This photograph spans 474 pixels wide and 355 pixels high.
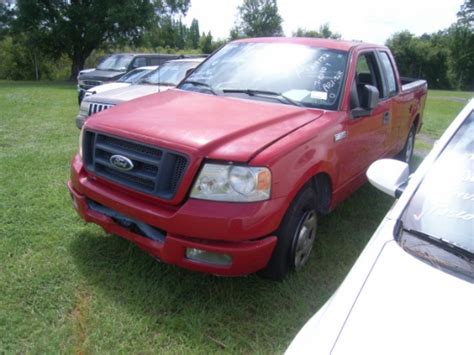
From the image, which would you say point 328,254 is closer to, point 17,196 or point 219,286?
point 219,286

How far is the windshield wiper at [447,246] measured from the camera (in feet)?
5.13

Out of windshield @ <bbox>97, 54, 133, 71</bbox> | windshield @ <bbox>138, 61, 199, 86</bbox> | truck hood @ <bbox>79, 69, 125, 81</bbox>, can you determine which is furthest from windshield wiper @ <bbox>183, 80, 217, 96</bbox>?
windshield @ <bbox>97, 54, 133, 71</bbox>

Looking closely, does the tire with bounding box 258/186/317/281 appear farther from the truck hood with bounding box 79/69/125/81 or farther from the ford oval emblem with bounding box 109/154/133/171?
the truck hood with bounding box 79/69/125/81

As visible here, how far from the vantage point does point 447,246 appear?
1606 millimetres

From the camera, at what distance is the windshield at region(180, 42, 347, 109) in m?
3.42

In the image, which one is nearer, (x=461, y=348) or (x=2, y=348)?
(x=461, y=348)

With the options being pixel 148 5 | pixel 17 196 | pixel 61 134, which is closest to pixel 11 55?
pixel 148 5

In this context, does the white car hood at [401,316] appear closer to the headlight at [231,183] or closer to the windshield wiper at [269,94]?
the headlight at [231,183]

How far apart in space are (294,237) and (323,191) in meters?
0.67

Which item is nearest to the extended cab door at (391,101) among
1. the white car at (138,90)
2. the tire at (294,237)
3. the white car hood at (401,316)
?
the tire at (294,237)

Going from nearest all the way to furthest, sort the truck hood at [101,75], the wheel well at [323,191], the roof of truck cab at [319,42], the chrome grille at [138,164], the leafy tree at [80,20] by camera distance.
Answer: the chrome grille at [138,164], the wheel well at [323,191], the roof of truck cab at [319,42], the truck hood at [101,75], the leafy tree at [80,20]

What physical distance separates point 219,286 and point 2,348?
4.51ft

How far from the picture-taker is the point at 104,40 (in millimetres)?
26844

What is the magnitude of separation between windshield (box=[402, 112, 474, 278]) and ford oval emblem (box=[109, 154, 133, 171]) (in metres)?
1.73
